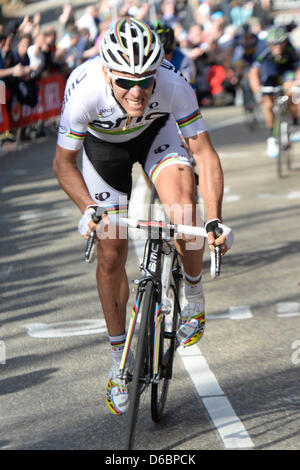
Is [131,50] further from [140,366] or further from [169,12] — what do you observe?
[169,12]

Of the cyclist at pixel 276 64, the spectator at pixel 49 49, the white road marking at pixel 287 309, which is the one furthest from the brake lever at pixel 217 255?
the spectator at pixel 49 49

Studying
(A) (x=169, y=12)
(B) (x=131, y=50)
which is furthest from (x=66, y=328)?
(A) (x=169, y=12)

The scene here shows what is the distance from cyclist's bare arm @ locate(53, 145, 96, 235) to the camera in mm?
4355

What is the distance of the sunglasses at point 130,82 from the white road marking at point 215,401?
1.74 metres

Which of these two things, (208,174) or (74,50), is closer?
(208,174)

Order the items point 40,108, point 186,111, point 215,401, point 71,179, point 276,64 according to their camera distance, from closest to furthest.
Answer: point 71,179 → point 186,111 → point 215,401 → point 276,64 → point 40,108

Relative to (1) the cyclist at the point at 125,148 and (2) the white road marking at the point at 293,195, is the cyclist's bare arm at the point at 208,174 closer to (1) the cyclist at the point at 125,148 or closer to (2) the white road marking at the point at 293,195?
(1) the cyclist at the point at 125,148

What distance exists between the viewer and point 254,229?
373 inches

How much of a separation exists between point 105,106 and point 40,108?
14259 mm

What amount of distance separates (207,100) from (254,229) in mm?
16123

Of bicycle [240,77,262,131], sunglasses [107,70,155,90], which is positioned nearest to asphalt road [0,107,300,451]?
sunglasses [107,70,155,90]

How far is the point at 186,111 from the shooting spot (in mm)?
4711
